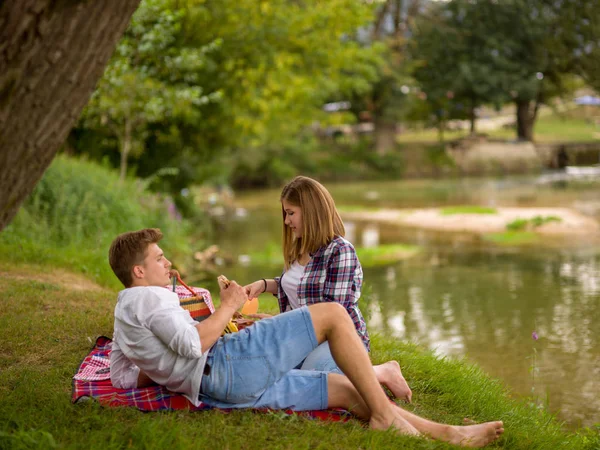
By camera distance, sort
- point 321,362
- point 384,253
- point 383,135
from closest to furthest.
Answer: point 321,362 → point 384,253 → point 383,135

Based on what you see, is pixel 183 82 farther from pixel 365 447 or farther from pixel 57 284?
pixel 365 447

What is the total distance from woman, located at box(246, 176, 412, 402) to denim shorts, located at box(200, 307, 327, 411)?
453 millimetres

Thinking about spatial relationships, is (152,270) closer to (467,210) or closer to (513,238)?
(513,238)

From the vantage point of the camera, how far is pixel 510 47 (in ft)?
119

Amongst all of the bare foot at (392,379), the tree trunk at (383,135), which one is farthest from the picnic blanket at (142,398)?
the tree trunk at (383,135)

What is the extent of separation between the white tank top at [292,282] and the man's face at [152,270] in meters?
0.98

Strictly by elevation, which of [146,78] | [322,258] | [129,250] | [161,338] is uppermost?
[146,78]

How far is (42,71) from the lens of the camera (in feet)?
9.37

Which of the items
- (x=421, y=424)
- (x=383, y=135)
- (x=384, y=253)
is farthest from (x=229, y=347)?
(x=383, y=135)

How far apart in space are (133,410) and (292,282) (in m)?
1.16

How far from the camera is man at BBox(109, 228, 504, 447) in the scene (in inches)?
136

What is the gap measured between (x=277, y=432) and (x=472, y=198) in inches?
786

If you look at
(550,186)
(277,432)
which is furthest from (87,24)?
(550,186)

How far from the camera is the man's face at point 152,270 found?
355 centimetres
